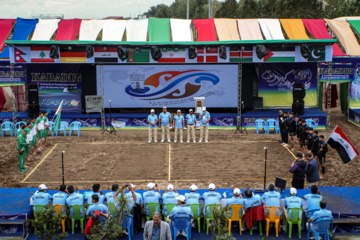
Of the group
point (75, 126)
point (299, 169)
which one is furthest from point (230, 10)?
point (299, 169)

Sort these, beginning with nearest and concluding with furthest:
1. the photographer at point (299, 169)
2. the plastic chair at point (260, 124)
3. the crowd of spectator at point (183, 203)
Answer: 1. the crowd of spectator at point (183, 203)
2. the photographer at point (299, 169)
3. the plastic chair at point (260, 124)

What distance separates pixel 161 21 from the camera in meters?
26.0

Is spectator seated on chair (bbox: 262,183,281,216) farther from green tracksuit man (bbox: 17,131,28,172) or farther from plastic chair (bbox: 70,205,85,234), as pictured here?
green tracksuit man (bbox: 17,131,28,172)

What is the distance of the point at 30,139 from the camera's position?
58.9ft

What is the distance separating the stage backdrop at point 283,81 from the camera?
2645cm

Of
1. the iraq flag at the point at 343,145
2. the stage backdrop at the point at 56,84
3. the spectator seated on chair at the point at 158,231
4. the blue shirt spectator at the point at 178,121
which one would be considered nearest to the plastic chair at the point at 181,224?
the spectator seated on chair at the point at 158,231

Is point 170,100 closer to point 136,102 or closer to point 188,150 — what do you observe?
point 136,102

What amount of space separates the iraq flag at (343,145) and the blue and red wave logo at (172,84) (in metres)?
12.1

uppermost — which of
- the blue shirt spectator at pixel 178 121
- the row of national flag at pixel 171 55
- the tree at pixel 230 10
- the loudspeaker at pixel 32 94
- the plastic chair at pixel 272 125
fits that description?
the tree at pixel 230 10

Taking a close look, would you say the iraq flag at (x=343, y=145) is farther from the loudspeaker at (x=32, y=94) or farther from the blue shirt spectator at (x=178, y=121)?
the loudspeaker at (x=32, y=94)

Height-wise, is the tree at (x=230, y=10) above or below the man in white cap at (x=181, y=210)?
above

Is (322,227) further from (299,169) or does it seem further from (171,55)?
(171,55)

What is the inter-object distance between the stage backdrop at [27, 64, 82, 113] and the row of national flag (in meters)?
2.95

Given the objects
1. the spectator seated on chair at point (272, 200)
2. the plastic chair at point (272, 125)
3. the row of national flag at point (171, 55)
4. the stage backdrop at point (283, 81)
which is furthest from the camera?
the stage backdrop at point (283, 81)
